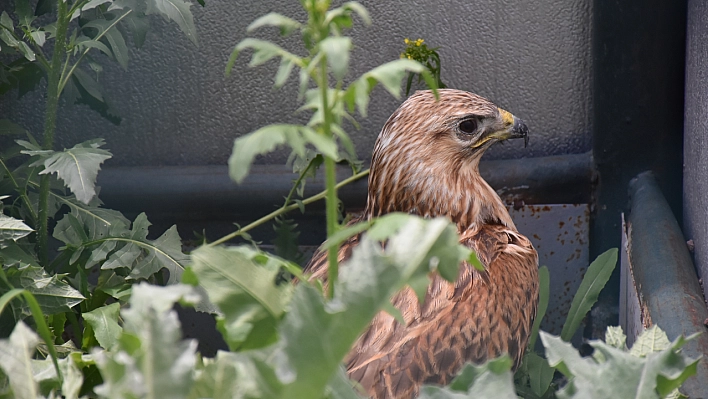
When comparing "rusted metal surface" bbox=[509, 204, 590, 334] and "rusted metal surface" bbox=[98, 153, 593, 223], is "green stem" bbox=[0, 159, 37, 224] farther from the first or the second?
"rusted metal surface" bbox=[509, 204, 590, 334]

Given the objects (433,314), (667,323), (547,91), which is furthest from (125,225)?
(547,91)

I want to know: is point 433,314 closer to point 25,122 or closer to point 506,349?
point 506,349

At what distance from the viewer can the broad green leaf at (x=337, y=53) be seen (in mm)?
490

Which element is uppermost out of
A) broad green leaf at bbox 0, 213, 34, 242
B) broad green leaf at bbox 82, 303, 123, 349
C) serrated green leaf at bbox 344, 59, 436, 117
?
serrated green leaf at bbox 344, 59, 436, 117

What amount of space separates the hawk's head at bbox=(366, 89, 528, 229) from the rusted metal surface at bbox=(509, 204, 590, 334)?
1.30 ft

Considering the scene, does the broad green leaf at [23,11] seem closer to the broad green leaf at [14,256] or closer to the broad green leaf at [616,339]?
the broad green leaf at [14,256]

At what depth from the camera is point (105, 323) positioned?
5.31 ft

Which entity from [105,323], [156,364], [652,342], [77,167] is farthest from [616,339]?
[77,167]

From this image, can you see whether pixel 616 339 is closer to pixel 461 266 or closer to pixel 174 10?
pixel 461 266

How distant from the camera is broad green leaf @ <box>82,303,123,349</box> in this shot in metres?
1.56

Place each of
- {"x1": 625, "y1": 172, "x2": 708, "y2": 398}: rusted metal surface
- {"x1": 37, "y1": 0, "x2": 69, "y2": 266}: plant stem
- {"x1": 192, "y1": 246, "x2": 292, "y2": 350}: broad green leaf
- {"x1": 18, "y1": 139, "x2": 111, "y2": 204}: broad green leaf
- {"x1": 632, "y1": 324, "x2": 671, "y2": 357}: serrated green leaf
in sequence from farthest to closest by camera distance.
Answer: {"x1": 37, "y1": 0, "x2": 69, "y2": 266}: plant stem < {"x1": 18, "y1": 139, "x2": 111, "y2": 204}: broad green leaf < {"x1": 625, "y1": 172, "x2": 708, "y2": 398}: rusted metal surface < {"x1": 632, "y1": 324, "x2": 671, "y2": 357}: serrated green leaf < {"x1": 192, "y1": 246, "x2": 292, "y2": 350}: broad green leaf

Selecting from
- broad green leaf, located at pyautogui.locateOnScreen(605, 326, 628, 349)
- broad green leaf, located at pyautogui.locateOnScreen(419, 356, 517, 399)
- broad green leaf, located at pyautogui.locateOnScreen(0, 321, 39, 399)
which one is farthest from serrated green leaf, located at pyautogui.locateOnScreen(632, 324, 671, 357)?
broad green leaf, located at pyautogui.locateOnScreen(0, 321, 39, 399)

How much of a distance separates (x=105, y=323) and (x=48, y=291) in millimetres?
136

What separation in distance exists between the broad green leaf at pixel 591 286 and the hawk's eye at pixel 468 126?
533 mm
